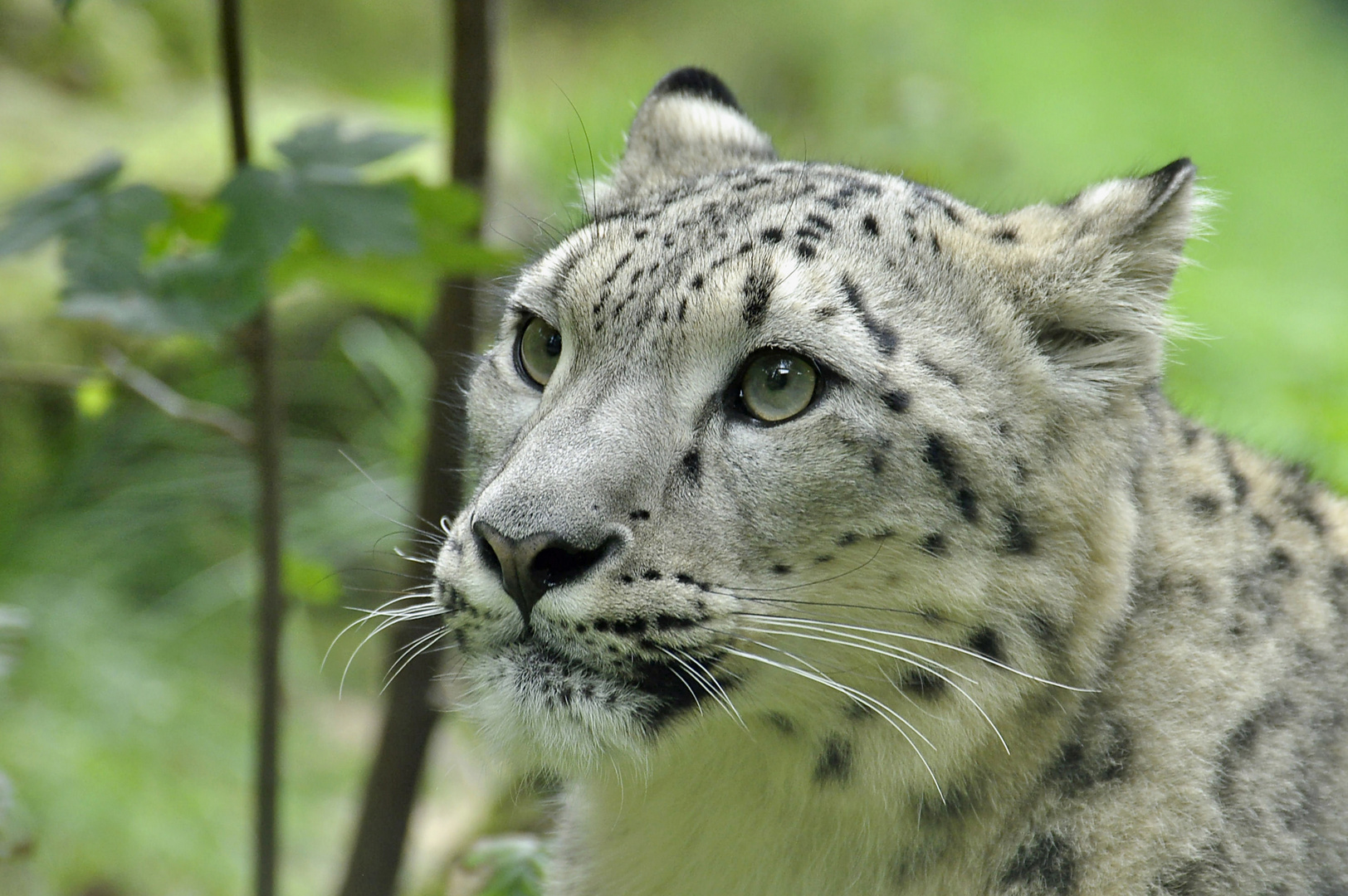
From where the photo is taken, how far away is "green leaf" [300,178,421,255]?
3.58 m

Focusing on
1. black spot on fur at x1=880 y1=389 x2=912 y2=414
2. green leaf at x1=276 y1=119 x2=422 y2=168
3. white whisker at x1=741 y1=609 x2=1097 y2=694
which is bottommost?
white whisker at x1=741 y1=609 x2=1097 y2=694

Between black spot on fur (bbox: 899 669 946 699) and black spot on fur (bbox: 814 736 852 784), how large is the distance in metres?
0.20

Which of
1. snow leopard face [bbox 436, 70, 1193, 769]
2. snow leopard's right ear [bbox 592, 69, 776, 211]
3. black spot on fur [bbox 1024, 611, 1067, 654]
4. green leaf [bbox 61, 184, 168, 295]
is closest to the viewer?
snow leopard face [bbox 436, 70, 1193, 769]

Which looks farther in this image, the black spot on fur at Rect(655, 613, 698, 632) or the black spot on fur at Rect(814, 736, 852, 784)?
the black spot on fur at Rect(814, 736, 852, 784)

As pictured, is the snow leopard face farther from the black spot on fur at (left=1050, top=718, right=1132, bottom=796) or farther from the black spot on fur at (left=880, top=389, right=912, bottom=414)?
the black spot on fur at (left=1050, top=718, right=1132, bottom=796)

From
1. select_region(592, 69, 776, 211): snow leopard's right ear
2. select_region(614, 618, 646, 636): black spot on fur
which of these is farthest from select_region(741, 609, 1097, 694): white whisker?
select_region(592, 69, 776, 211): snow leopard's right ear

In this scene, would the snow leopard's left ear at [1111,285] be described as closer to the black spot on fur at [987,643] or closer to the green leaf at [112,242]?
the black spot on fur at [987,643]

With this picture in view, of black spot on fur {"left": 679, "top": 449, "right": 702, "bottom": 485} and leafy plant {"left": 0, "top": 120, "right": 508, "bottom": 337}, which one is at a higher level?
leafy plant {"left": 0, "top": 120, "right": 508, "bottom": 337}

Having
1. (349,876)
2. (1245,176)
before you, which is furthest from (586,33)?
(349,876)

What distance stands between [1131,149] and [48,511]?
11536 millimetres

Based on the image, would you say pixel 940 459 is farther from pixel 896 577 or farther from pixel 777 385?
pixel 777 385

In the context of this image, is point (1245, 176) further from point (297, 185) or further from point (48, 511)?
point (297, 185)

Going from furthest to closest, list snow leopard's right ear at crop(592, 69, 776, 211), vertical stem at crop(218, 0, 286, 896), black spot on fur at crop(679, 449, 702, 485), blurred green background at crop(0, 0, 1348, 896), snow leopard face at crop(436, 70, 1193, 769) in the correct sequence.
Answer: blurred green background at crop(0, 0, 1348, 896) < snow leopard's right ear at crop(592, 69, 776, 211) < vertical stem at crop(218, 0, 286, 896) < black spot on fur at crop(679, 449, 702, 485) < snow leopard face at crop(436, 70, 1193, 769)

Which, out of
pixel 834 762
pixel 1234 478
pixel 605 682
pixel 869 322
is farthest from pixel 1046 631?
pixel 605 682
